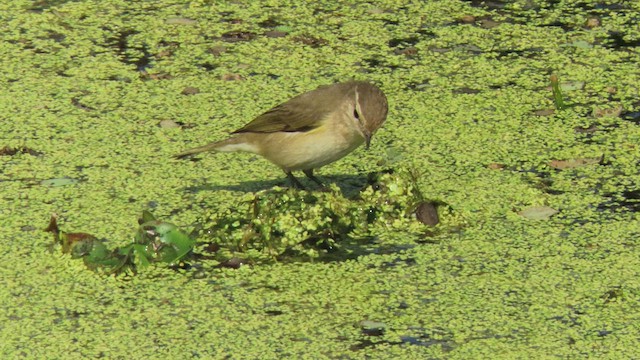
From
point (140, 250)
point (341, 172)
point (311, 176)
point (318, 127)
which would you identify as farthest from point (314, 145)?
point (140, 250)

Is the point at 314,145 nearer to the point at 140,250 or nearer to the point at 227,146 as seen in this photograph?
the point at 227,146

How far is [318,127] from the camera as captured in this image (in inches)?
275

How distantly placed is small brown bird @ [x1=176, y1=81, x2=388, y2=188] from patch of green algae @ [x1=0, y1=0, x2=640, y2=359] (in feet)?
1.03

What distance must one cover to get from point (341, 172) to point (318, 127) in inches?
29.0

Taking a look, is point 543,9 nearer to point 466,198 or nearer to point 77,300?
point 466,198

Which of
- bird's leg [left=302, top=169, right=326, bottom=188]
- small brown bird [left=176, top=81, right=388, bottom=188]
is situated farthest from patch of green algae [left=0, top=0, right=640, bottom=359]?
small brown bird [left=176, top=81, right=388, bottom=188]

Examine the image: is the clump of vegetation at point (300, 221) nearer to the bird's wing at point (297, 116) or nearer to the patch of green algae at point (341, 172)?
→ the patch of green algae at point (341, 172)

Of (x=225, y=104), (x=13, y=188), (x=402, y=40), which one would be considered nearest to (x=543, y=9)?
(x=402, y=40)

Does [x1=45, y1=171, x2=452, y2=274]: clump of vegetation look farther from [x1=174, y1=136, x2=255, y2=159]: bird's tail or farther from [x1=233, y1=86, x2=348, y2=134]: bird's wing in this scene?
[x1=174, y1=136, x2=255, y2=159]: bird's tail

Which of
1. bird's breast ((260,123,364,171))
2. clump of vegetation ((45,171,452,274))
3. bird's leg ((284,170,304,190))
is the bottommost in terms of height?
bird's leg ((284,170,304,190))

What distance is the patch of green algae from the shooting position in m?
5.96

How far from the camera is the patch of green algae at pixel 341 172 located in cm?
596

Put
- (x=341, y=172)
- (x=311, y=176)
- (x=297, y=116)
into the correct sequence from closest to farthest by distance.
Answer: (x=297, y=116) → (x=311, y=176) → (x=341, y=172)

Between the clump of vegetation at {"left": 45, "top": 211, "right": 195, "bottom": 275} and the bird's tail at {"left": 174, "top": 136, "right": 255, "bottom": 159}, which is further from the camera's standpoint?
the bird's tail at {"left": 174, "top": 136, "right": 255, "bottom": 159}
